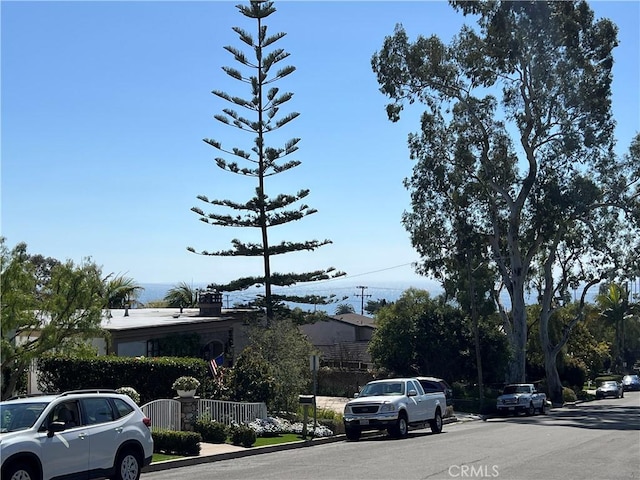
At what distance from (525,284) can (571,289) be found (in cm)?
368

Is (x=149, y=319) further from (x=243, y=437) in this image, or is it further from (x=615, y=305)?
(x=615, y=305)

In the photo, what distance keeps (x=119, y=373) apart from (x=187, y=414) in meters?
4.37

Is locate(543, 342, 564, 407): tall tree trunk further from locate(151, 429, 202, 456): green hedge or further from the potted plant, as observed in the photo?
locate(151, 429, 202, 456): green hedge

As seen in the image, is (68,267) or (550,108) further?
(550,108)

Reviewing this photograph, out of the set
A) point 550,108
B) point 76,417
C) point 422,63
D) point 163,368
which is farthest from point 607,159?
point 76,417

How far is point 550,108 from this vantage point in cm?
4681

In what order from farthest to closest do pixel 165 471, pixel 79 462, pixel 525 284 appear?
1. pixel 525 284
2. pixel 165 471
3. pixel 79 462

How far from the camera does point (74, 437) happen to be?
40.3 feet

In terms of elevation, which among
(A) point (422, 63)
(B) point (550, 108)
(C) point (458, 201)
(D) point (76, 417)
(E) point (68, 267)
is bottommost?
(D) point (76, 417)

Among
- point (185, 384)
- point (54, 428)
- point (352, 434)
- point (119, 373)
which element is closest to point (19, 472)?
point (54, 428)

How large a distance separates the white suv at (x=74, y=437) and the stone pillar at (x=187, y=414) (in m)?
8.25

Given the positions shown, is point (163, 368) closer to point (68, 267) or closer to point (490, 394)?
point (68, 267)

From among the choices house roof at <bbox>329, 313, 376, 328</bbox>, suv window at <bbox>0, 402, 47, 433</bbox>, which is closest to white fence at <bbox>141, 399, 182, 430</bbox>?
suv window at <bbox>0, 402, 47, 433</bbox>

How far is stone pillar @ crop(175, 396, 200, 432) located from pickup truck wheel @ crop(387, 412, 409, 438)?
599 cm
